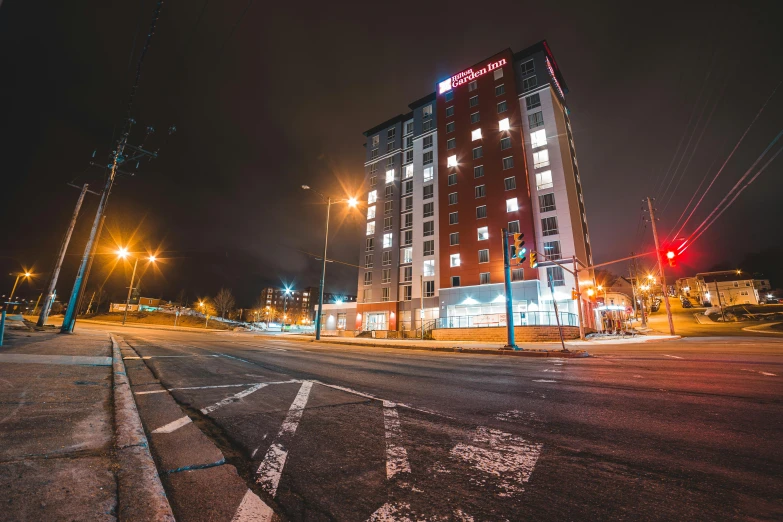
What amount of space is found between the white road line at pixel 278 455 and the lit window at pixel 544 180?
38.2m

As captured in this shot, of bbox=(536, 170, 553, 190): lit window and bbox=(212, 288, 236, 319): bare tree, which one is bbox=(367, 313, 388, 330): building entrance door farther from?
bbox=(212, 288, 236, 319): bare tree

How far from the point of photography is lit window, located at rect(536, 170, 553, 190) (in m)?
35.8

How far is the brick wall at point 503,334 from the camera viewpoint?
25.4 m

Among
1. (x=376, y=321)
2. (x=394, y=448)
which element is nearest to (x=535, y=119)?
(x=376, y=321)

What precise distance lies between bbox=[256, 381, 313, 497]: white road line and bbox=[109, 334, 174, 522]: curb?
59 centimetres

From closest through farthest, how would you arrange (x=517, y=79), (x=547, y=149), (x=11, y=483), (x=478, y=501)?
1. (x=11, y=483)
2. (x=478, y=501)
3. (x=547, y=149)
4. (x=517, y=79)

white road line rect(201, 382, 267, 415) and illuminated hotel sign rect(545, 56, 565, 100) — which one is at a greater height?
illuminated hotel sign rect(545, 56, 565, 100)

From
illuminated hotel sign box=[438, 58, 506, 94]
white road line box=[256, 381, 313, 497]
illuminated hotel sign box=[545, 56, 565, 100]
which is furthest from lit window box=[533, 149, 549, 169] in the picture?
white road line box=[256, 381, 313, 497]

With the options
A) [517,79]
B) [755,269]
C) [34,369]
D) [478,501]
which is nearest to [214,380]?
[34,369]

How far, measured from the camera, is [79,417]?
3012 mm

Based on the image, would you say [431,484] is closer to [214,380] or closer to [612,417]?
[612,417]

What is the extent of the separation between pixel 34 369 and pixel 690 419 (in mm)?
9446

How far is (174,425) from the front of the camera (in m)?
3.22

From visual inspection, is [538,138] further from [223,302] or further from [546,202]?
[223,302]
